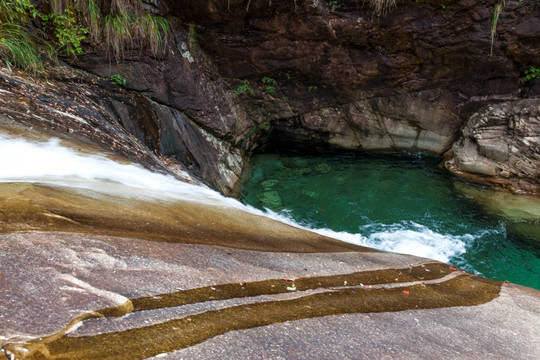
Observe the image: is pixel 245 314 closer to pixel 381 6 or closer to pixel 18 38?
pixel 18 38

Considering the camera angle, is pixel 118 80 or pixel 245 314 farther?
pixel 118 80

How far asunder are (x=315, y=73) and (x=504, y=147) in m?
4.57

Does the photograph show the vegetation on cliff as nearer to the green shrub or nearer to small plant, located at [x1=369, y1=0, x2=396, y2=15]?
the green shrub

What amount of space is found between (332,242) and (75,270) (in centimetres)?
285

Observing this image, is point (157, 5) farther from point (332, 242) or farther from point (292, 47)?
point (332, 242)

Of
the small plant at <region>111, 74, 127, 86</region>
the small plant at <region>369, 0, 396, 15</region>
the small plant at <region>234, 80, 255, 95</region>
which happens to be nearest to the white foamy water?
the small plant at <region>111, 74, 127, 86</region>

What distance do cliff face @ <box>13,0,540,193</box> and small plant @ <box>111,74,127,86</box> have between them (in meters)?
0.10

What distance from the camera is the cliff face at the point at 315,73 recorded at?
729 centimetres

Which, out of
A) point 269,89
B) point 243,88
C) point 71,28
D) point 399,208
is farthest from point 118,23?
point 399,208

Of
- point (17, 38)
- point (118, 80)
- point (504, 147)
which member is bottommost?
point (504, 147)

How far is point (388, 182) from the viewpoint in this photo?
868cm

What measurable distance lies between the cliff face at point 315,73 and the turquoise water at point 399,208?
0.69 metres

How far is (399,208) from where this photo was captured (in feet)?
25.0

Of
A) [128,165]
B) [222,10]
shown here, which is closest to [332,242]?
[128,165]
